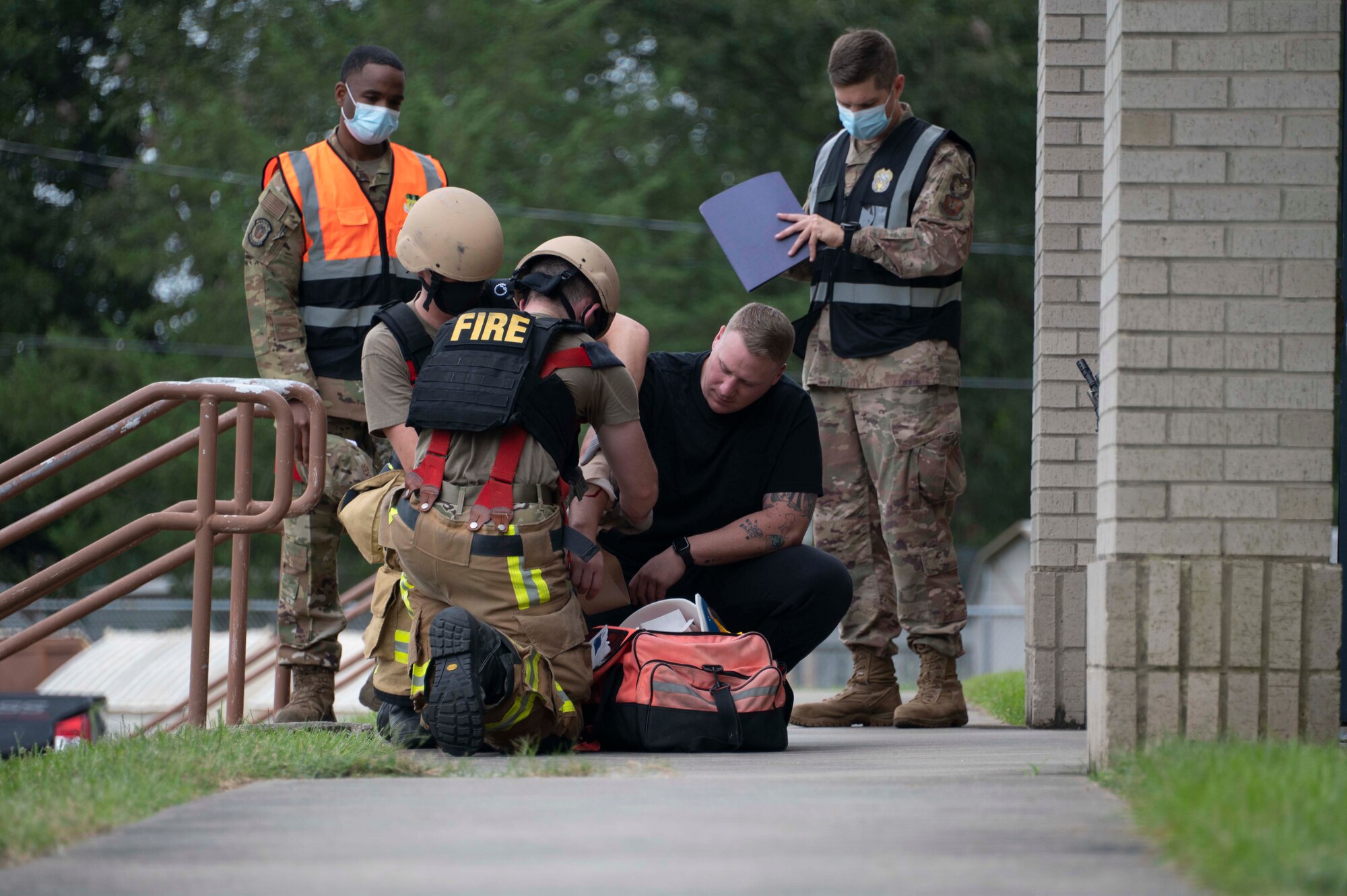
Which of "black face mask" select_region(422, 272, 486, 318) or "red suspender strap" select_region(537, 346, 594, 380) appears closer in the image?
"red suspender strap" select_region(537, 346, 594, 380)

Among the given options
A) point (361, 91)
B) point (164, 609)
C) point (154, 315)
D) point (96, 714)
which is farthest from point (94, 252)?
point (361, 91)

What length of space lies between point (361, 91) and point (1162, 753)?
382 centimetres

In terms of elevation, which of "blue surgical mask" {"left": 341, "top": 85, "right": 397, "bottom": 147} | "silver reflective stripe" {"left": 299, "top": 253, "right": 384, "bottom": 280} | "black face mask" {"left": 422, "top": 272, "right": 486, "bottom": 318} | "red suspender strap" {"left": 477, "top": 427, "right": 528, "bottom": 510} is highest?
"blue surgical mask" {"left": 341, "top": 85, "right": 397, "bottom": 147}

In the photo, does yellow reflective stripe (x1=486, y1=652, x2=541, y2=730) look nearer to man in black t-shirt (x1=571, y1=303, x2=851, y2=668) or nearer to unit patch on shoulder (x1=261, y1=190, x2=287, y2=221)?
man in black t-shirt (x1=571, y1=303, x2=851, y2=668)

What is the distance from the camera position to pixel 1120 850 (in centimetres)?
262

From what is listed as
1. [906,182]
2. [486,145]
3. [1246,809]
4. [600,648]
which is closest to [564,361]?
[600,648]

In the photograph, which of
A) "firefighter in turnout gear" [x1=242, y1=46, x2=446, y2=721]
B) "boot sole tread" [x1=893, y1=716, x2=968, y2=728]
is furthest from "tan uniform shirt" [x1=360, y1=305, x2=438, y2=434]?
"boot sole tread" [x1=893, y1=716, x2=968, y2=728]

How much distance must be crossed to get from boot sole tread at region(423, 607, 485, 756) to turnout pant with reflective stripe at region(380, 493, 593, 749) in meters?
0.16

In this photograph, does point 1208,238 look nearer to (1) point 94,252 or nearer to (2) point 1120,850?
(2) point 1120,850

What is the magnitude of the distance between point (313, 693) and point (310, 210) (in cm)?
170

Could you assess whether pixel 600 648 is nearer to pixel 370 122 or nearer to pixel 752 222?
pixel 752 222

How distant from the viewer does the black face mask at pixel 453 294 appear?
4.92 metres

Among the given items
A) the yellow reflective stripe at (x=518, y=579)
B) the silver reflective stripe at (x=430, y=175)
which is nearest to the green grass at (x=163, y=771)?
the yellow reflective stripe at (x=518, y=579)

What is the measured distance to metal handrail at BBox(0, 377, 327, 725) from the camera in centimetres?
534
